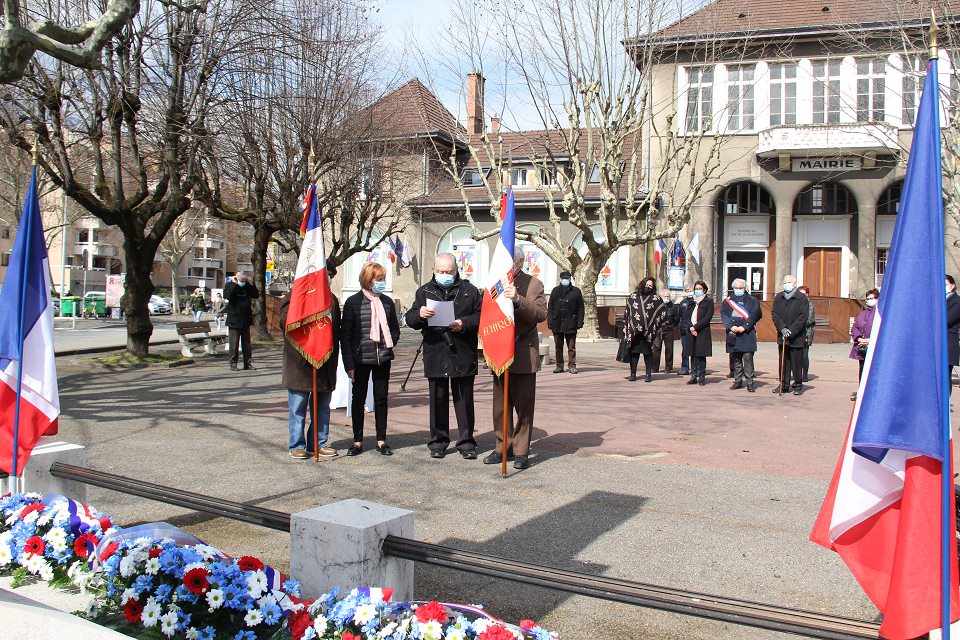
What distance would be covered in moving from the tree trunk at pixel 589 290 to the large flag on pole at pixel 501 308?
60.7ft

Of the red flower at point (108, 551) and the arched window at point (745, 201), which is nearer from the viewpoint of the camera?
the red flower at point (108, 551)

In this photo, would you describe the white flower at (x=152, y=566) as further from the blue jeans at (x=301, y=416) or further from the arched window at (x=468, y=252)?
the arched window at (x=468, y=252)

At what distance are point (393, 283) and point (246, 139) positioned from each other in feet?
64.1

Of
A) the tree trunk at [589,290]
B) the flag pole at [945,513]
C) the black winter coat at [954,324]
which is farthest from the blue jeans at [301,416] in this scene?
the tree trunk at [589,290]

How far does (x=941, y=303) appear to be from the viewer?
8.94ft

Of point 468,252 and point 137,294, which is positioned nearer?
point 137,294

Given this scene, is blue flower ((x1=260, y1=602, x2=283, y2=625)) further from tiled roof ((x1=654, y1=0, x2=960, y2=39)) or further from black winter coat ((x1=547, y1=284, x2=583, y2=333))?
tiled roof ((x1=654, y1=0, x2=960, y2=39))

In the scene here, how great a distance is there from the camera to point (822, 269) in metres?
34.7

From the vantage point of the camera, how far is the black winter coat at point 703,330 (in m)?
14.8

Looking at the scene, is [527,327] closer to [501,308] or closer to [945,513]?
[501,308]

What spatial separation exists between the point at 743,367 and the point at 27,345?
1190 centimetres

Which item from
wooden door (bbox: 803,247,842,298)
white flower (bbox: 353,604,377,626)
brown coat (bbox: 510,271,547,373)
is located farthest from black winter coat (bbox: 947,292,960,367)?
wooden door (bbox: 803,247,842,298)

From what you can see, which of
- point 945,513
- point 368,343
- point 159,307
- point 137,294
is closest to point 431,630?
point 945,513

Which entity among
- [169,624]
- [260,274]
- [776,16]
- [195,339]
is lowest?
[169,624]
